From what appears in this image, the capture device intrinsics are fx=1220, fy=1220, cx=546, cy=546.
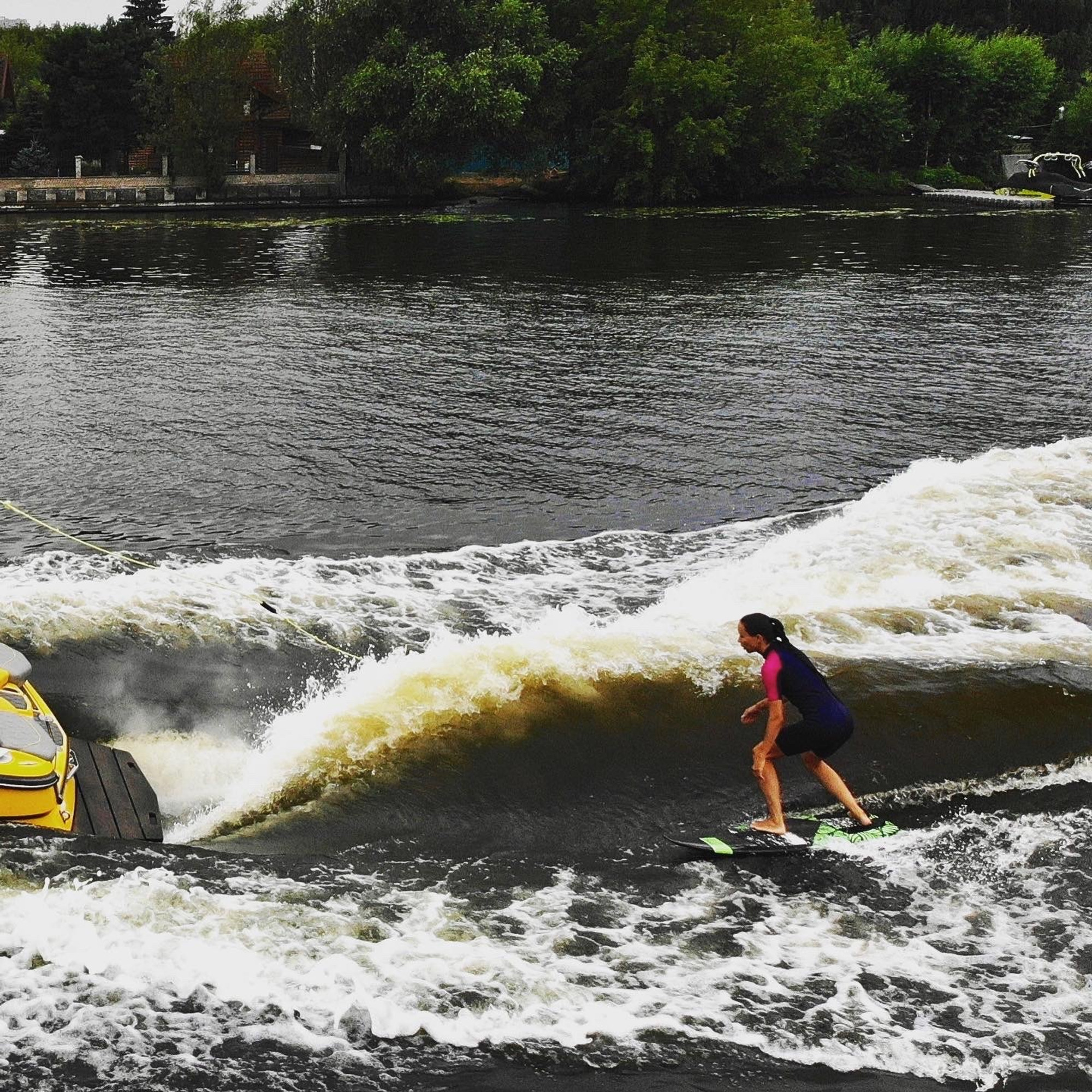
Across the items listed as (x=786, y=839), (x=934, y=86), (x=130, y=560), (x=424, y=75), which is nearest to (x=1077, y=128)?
(x=934, y=86)

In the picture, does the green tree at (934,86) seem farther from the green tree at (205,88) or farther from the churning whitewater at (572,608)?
the churning whitewater at (572,608)

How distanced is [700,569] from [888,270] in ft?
86.4

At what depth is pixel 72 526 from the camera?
597 inches

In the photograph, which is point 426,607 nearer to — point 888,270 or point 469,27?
point 888,270

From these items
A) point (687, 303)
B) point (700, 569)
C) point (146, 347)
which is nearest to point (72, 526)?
point (700, 569)

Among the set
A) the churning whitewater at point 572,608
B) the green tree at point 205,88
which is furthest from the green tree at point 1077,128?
the churning whitewater at point 572,608

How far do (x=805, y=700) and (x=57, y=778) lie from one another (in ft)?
18.0

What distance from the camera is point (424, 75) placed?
57469mm

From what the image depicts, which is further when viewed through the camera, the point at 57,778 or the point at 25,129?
the point at 25,129

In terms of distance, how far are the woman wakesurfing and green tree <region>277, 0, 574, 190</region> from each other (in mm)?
52484

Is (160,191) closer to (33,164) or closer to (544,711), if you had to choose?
(33,164)

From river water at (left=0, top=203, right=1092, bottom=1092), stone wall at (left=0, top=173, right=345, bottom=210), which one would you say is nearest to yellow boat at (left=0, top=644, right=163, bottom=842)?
river water at (left=0, top=203, right=1092, bottom=1092)

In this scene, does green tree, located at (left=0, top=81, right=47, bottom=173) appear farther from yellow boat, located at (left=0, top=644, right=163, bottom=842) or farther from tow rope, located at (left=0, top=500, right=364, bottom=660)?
yellow boat, located at (left=0, top=644, right=163, bottom=842)

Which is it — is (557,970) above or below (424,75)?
below
